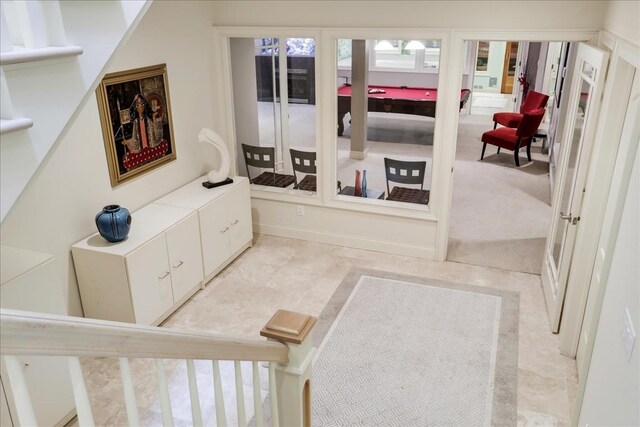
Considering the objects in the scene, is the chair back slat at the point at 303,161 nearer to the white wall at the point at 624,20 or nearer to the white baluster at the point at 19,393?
the white wall at the point at 624,20

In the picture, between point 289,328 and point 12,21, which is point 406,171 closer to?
point 289,328

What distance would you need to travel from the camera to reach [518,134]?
7488 millimetres

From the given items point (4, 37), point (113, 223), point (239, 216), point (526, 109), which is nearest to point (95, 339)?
point (4, 37)

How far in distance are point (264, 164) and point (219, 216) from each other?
1146 millimetres

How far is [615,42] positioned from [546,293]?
211 centimetres

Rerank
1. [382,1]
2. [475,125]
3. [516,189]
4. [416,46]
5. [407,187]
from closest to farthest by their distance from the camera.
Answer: [382,1], [407,187], [516,189], [416,46], [475,125]

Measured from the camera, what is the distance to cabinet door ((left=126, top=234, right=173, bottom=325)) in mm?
3559

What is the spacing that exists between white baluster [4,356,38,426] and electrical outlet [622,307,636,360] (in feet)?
5.81

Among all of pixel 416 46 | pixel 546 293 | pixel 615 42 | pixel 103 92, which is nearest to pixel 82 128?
pixel 103 92

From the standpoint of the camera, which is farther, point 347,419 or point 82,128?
point 82,128

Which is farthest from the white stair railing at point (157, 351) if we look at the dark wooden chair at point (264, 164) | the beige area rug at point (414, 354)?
the dark wooden chair at point (264, 164)

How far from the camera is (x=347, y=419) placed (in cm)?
307

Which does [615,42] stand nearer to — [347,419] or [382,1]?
[382,1]

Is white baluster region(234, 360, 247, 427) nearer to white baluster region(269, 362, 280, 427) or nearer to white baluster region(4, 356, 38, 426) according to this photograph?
white baluster region(269, 362, 280, 427)
